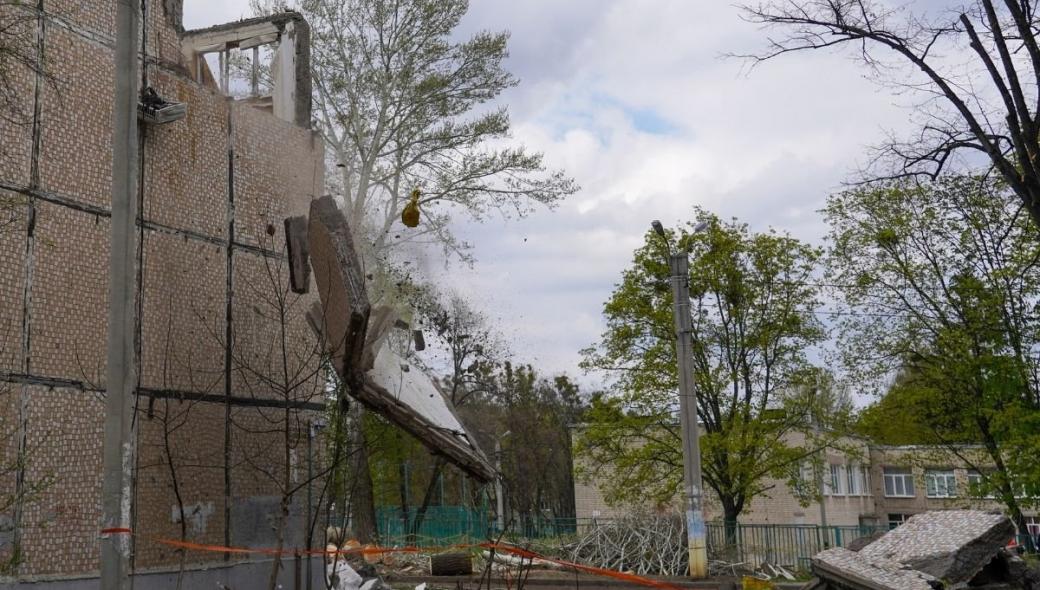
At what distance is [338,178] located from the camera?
3047 cm

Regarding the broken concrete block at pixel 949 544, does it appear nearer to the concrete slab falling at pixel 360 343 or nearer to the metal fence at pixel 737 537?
the concrete slab falling at pixel 360 343

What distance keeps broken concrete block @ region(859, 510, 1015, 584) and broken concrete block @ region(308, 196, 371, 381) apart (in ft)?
28.8

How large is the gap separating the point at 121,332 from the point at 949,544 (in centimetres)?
1290

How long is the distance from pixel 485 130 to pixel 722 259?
328 inches

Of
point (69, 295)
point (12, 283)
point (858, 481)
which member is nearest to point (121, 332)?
point (12, 283)

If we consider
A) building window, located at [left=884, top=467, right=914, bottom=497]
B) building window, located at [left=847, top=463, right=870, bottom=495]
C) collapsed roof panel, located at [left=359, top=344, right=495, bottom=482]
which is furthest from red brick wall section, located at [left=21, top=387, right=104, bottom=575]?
building window, located at [left=884, top=467, right=914, bottom=497]

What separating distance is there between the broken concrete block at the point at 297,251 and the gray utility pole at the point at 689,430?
30.8 ft

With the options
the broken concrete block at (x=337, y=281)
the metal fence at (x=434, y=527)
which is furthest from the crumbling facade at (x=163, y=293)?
the metal fence at (x=434, y=527)

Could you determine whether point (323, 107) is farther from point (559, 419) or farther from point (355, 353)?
point (559, 419)

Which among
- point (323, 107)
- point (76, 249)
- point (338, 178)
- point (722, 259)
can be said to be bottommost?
point (76, 249)

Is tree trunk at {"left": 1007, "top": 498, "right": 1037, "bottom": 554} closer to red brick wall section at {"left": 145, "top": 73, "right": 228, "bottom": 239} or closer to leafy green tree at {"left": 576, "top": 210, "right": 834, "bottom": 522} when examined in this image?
leafy green tree at {"left": 576, "top": 210, "right": 834, "bottom": 522}

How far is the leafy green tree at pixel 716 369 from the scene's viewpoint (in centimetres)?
3144

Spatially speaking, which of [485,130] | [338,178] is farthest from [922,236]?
[338,178]

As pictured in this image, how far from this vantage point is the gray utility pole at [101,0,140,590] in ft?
25.7
